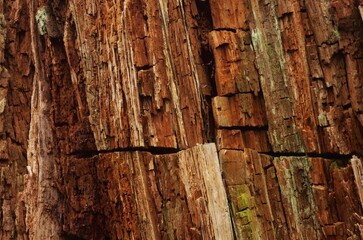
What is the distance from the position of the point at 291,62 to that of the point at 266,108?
1.01 metres

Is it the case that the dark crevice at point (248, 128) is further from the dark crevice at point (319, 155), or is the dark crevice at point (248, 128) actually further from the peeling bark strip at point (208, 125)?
the dark crevice at point (319, 155)

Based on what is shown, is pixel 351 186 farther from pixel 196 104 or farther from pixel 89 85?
pixel 89 85

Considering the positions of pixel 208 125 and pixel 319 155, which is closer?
pixel 319 155

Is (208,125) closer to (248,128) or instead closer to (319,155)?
(248,128)

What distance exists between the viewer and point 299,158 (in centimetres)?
818

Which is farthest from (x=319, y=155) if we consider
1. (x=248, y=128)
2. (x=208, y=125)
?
(x=208, y=125)

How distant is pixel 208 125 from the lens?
8.48 metres

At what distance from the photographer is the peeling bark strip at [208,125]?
7863mm

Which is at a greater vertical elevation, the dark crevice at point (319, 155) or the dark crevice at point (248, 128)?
the dark crevice at point (248, 128)

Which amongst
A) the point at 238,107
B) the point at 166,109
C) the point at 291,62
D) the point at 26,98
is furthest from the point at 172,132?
the point at 26,98

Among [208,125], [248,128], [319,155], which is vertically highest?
[208,125]

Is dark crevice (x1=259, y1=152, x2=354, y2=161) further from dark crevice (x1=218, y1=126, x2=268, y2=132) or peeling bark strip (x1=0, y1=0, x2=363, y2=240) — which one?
dark crevice (x1=218, y1=126, x2=268, y2=132)

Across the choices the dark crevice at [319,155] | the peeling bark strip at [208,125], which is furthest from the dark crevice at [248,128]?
the dark crevice at [319,155]

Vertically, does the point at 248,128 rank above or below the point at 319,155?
above
